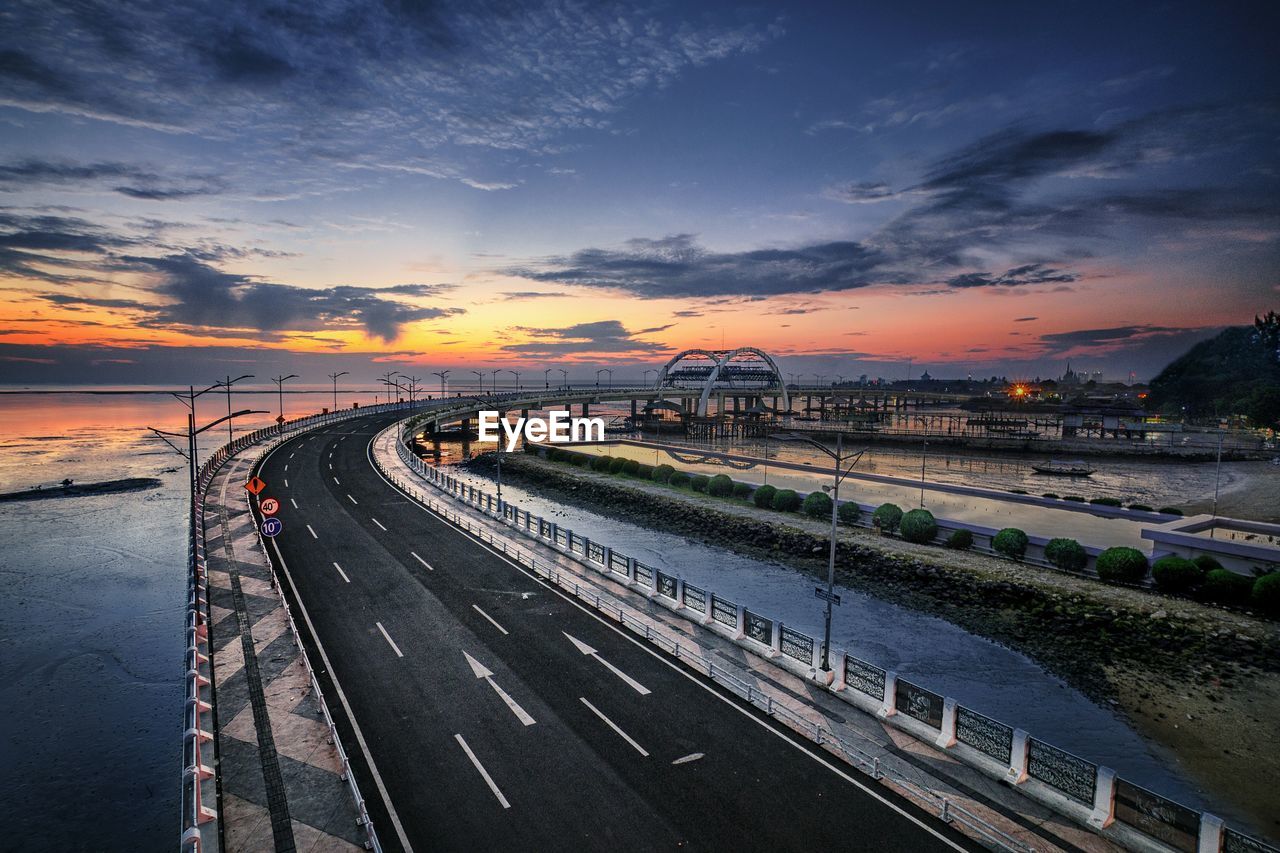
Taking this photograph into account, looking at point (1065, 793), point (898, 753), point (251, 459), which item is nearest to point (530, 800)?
point (898, 753)

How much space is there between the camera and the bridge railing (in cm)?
1298

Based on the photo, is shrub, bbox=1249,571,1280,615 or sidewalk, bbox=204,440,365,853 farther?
shrub, bbox=1249,571,1280,615

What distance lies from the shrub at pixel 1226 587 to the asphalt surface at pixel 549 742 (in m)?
29.8

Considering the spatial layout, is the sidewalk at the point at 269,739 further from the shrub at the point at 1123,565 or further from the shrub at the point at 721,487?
the shrub at the point at 721,487

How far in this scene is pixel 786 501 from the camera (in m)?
55.1

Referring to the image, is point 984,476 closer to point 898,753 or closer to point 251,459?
point 898,753

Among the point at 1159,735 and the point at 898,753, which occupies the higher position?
the point at 898,753

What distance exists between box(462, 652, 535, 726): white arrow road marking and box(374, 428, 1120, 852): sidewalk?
6449mm

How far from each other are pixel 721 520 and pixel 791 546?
8.83 metres

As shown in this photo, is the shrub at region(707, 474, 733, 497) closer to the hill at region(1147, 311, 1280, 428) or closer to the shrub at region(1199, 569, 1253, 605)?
the shrub at region(1199, 569, 1253, 605)

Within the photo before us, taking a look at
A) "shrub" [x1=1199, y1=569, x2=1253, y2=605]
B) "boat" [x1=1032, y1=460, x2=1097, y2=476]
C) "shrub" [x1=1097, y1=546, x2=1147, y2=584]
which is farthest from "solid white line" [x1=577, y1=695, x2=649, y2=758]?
"boat" [x1=1032, y1=460, x2=1097, y2=476]

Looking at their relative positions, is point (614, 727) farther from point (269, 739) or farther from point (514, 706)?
point (269, 739)

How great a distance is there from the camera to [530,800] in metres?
14.9

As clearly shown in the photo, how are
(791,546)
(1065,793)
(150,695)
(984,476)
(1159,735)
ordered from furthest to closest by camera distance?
(984,476)
(791,546)
(150,695)
(1159,735)
(1065,793)
